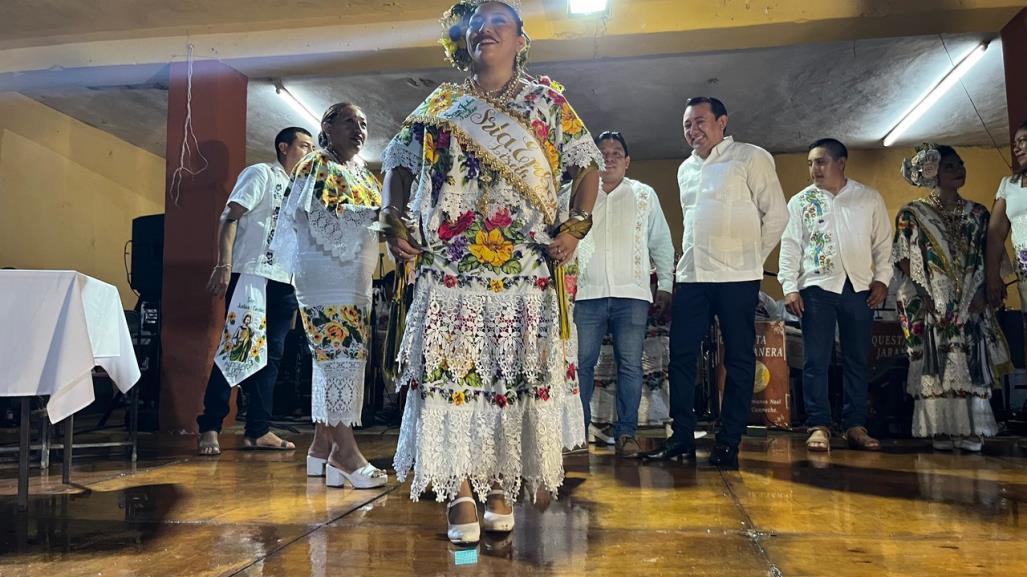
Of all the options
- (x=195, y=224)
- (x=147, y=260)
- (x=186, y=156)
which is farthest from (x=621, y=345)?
(x=147, y=260)

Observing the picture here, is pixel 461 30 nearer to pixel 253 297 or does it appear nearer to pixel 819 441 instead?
pixel 253 297

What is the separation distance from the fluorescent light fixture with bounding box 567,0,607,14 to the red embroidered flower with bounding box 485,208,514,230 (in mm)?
3326

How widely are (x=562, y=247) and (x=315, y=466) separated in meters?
1.56

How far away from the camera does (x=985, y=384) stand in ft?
12.8

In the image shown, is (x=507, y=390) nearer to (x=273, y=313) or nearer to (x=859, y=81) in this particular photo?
(x=273, y=313)

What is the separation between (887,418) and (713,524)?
3464 mm

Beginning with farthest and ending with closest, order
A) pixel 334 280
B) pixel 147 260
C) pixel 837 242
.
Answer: pixel 147 260 < pixel 837 242 < pixel 334 280

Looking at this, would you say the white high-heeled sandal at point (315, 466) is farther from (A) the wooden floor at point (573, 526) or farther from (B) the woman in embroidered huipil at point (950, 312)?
(B) the woman in embroidered huipil at point (950, 312)

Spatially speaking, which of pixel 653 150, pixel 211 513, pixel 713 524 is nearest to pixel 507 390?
pixel 713 524

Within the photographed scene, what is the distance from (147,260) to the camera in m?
5.64

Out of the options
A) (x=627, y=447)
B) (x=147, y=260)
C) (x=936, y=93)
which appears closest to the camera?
(x=627, y=447)

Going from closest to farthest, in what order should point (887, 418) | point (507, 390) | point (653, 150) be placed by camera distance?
point (507, 390)
point (887, 418)
point (653, 150)

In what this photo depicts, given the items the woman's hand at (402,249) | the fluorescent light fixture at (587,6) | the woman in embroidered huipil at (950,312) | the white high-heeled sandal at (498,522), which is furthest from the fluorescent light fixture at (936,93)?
the white high-heeled sandal at (498,522)

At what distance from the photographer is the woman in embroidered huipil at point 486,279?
1.92m
